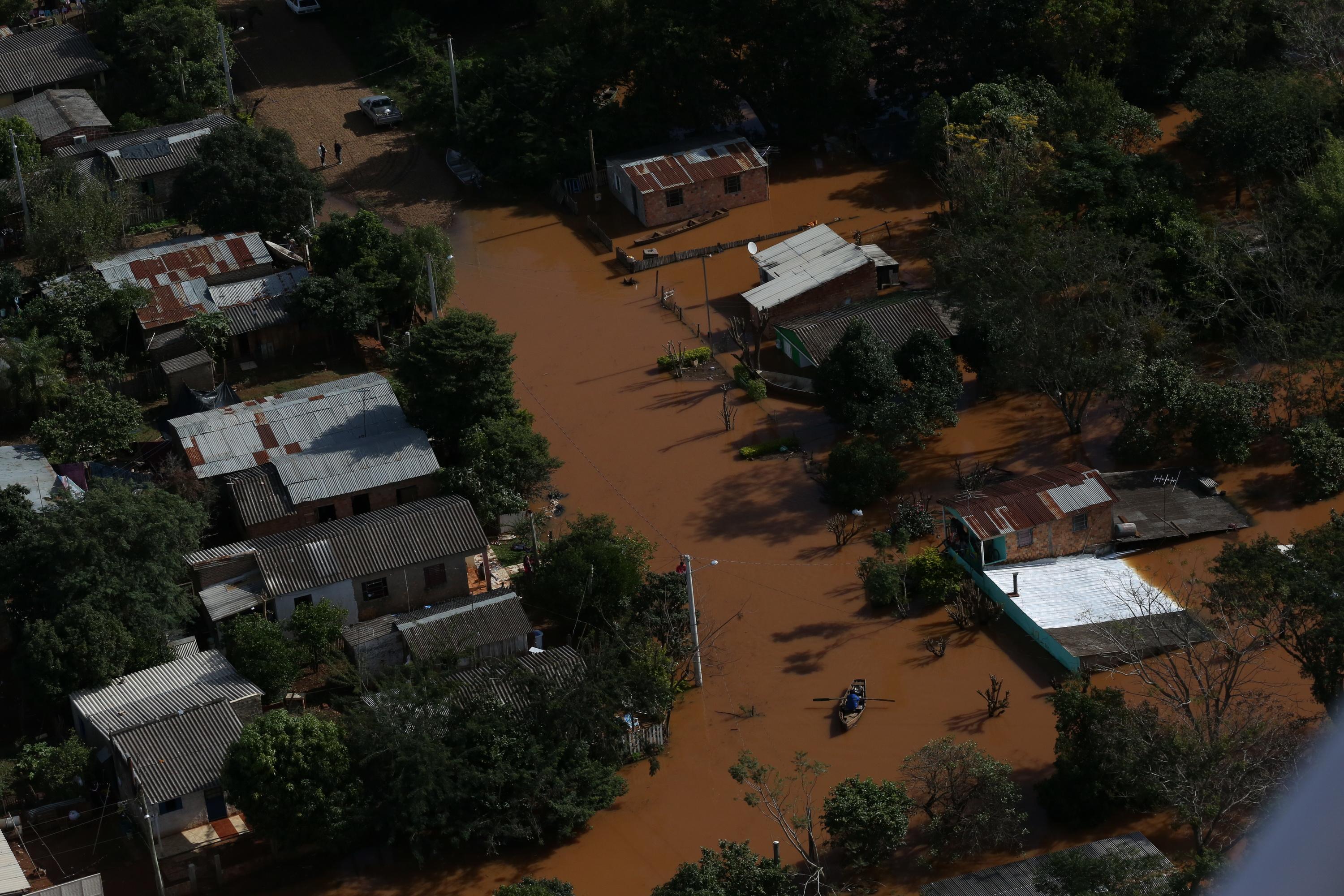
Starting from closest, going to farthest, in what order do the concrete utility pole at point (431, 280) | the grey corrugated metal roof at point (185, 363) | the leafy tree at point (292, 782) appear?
the leafy tree at point (292, 782) → the grey corrugated metal roof at point (185, 363) → the concrete utility pole at point (431, 280)

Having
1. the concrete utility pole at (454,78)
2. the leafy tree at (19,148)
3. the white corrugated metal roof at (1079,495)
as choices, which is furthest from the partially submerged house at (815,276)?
the leafy tree at (19,148)

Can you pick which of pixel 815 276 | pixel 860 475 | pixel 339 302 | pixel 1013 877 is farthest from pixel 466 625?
pixel 815 276

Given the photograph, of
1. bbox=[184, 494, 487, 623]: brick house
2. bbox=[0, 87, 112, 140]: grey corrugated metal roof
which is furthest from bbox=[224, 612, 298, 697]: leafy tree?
bbox=[0, 87, 112, 140]: grey corrugated metal roof

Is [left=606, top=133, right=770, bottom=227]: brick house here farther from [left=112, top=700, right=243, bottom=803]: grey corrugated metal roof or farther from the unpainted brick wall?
[left=112, top=700, right=243, bottom=803]: grey corrugated metal roof

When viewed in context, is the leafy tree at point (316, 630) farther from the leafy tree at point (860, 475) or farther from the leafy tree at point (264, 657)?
the leafy tree at point (860, 475)

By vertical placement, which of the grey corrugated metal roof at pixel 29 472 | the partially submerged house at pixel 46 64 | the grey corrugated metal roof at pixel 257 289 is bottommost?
the grey corrugated metal roof at pixel 29 472

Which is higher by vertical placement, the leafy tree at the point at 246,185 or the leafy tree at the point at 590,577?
the leafy tree at the point at 246,185

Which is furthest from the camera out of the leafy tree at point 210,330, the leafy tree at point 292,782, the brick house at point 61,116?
the brick house at point 61,116
